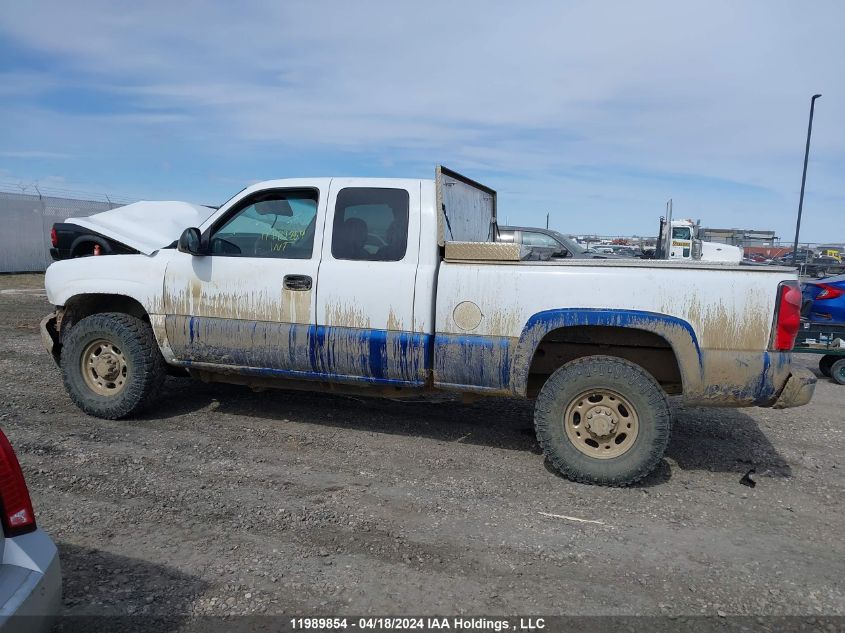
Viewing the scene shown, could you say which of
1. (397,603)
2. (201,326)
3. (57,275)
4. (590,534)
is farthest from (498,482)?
(57,275)

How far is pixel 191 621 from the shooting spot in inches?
108

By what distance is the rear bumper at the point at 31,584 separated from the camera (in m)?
2.01

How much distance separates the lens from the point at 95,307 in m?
5.73

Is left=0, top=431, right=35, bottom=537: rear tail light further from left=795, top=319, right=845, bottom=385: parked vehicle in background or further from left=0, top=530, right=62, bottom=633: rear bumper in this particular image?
left=795, top=319, right=845, bottom=385: parked vehicle in background

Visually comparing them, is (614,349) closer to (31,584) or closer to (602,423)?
(602,423)

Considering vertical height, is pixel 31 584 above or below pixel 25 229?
below

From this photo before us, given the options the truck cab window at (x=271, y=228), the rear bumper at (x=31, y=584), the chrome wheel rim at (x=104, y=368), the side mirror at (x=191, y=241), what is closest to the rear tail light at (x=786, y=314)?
the truck cab window at (x=271, y=228)

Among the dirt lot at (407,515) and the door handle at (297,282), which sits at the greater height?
the door handle at (297,282)

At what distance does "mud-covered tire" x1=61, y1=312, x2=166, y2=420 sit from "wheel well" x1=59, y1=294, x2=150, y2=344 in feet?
0.59

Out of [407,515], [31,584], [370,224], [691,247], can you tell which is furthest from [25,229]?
[691,247]

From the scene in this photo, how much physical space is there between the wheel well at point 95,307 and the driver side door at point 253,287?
0.56 meters

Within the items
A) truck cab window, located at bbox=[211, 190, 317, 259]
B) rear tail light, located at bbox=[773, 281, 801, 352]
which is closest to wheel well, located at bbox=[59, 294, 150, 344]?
truck cab window, located at bbox=[211, 190, 317, 259]

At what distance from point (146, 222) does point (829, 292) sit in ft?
28.2

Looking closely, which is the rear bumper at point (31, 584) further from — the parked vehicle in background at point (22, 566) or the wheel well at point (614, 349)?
the wheel well at point (614, 349)
